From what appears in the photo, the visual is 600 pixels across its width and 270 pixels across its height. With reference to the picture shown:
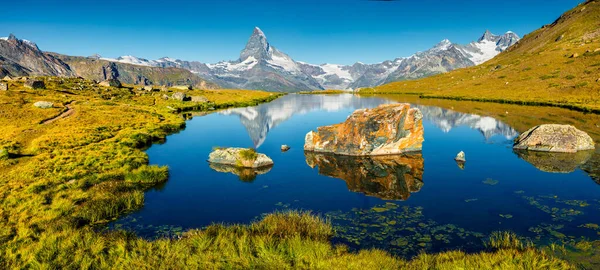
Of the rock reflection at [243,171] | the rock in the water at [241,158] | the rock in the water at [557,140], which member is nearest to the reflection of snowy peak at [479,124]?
the rock in the water at [557,140]

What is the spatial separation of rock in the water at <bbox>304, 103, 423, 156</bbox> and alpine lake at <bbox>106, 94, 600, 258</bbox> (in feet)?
6.40

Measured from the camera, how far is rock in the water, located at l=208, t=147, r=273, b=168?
116 feet

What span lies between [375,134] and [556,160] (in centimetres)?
2037

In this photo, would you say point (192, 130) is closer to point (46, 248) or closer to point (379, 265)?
point (46, 248)

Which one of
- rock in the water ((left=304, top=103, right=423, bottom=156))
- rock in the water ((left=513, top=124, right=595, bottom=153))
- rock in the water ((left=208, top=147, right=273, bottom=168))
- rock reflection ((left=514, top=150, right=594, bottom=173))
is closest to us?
rock reflection ((left=514, top=150, right=594, bottom=173))

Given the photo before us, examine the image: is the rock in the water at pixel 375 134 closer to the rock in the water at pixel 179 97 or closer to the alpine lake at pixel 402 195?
the alpine lake at pixel 402 195

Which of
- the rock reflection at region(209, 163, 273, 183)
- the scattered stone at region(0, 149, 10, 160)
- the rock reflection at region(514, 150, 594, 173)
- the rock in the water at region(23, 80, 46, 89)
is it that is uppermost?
the rock in the water at region(23, 80, 46, 89)

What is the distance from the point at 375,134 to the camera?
4072 centimetres

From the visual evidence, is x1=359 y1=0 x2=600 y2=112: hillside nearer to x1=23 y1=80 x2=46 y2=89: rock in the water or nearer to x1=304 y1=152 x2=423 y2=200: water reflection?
x1=304 y1=152 x2=423 y2=200: water reflection

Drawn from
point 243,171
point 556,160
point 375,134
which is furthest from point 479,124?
point 243,171

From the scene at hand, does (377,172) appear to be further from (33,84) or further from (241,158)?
(33,84)

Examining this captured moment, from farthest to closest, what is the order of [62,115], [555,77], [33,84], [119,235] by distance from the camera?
[555,77], [33,84], [62,115], [119,235]

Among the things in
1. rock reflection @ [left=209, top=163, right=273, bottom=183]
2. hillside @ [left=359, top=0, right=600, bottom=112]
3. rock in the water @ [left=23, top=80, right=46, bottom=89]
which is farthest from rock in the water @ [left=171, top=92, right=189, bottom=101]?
hillside @ [left=359, top=0, right=600, bottom=112]

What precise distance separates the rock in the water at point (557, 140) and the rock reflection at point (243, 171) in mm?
34531
